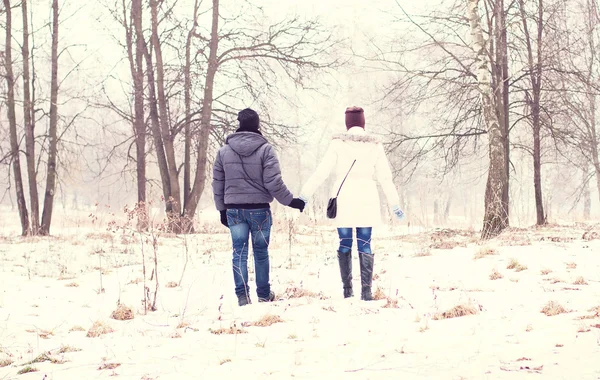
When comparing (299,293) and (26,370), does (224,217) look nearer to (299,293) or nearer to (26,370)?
(299,293)

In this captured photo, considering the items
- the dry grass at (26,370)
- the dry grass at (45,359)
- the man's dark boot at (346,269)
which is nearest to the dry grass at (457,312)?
the man's dark boot at (346,269)

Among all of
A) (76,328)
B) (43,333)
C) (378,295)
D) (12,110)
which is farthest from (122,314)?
(12,110)

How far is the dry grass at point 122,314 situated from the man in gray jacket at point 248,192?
1.05 meters

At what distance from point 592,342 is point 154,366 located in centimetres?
278

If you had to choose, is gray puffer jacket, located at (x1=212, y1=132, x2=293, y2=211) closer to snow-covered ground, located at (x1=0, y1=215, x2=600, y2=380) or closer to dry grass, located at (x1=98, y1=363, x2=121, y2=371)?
snow-covered ground, located at (x1=0, y1=215, x2=600, y2=380)

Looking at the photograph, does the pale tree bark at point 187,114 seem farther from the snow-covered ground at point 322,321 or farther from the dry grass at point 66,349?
the dry grass at point 66,349

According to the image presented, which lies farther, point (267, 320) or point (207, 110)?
point (207, 110)

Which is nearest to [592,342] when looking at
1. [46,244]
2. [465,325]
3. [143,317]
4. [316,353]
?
[465,325]

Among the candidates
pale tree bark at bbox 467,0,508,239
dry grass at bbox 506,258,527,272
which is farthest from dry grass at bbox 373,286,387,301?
pale tree bark at bbox 467,0,508,239

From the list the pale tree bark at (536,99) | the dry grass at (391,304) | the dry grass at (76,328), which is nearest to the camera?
the dry grass at (76,328)

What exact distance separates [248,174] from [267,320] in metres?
1.44

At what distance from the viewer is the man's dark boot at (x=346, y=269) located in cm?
544

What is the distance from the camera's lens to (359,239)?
5.34 meters

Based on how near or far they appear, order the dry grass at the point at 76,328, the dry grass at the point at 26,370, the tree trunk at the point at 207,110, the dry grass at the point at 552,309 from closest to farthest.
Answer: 1. the dry grass at the point at 26,370
2. the dry grass at the point at 552,309
3. the dry grass at the point at 76,328
4. the tree trunk at the point at 207,110
